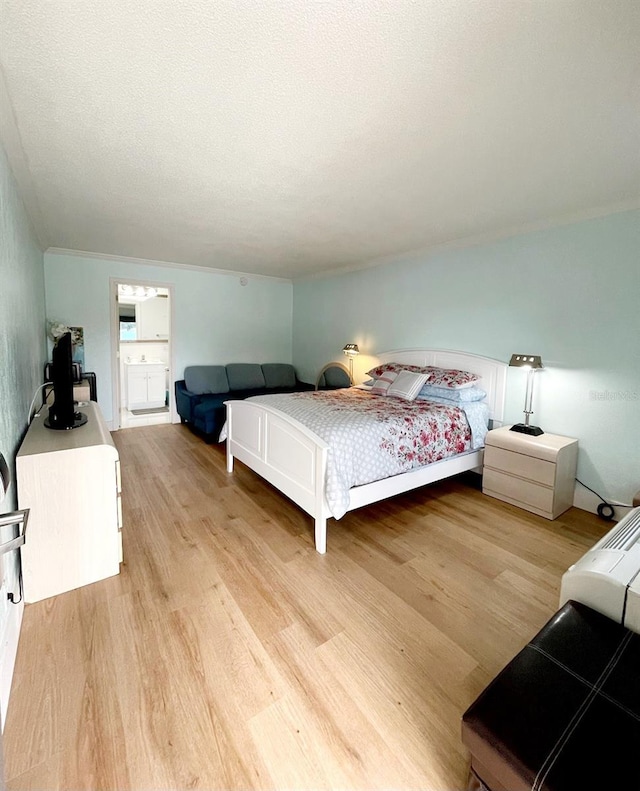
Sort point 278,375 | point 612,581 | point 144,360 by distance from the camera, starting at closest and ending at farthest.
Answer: point 612,581
point 278,375
point 144,360

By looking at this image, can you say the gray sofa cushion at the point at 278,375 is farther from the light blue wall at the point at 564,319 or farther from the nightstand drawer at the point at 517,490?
the nightstand drawer at the point at 517,490

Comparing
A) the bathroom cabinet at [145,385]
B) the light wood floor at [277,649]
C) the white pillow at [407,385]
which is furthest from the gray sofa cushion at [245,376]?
the light wood floor at [277,649]

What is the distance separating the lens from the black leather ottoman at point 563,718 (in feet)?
2.57

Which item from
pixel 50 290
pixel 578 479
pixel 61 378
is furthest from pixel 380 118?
pixel 50 290

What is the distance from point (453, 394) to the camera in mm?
3422

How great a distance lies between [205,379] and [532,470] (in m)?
4.19

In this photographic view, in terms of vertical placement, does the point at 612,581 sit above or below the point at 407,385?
below

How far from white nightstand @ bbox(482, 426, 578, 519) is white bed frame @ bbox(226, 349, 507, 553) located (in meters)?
0.27

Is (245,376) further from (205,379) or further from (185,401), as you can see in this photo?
(185,401)

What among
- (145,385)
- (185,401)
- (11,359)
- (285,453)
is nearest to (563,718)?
(285,453)

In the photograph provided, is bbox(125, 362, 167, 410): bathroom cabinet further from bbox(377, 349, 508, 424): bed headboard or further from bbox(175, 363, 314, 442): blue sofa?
bbox(377, 349, 508, 424): bed headboard

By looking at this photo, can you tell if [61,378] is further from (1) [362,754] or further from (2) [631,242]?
(2) [631,242]

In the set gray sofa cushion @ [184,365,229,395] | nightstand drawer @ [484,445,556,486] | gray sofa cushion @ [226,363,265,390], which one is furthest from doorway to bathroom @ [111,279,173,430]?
nightstand drawer @ [484,445,556,486]

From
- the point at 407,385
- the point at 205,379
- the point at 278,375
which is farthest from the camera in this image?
the point at 278,375
